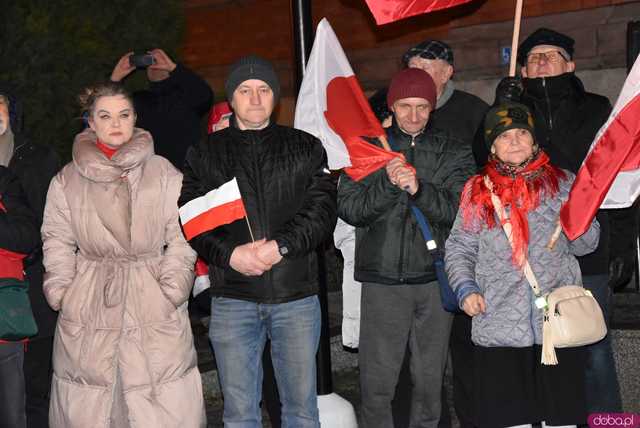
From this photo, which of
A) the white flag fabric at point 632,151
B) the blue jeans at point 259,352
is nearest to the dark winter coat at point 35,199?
the blue jeans at point 259,352

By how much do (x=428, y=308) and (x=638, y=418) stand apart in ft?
3.95

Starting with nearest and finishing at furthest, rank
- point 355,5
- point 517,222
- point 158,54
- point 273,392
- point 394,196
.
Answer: point 517,222, point 394,196, point 273,392, point 158,54, point 355,5

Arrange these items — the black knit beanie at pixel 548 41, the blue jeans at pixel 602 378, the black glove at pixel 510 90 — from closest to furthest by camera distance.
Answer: the black glove at pixel 510 90 < the blue jeans at pixel 602 378 < the black knit beanie at pixel 548 41

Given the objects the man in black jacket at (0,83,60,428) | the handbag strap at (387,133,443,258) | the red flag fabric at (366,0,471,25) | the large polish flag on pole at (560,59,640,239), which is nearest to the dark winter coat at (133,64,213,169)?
the red flag fabric at (366,0,471,25)

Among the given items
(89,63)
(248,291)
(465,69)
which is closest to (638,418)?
(248,291)

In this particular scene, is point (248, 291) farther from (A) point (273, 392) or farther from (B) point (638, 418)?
(B) point (638, 418)

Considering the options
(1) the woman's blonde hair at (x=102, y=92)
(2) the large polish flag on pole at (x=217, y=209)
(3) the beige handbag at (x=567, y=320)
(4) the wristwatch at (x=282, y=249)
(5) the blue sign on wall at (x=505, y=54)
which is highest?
(5) the blue sign on wall at (x=505, y=54)

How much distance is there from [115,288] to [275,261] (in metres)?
0.79

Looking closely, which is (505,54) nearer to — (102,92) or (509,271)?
(509,271)

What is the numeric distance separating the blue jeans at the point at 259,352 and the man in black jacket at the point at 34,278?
100 centimetres

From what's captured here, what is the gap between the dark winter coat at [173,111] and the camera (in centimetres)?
720

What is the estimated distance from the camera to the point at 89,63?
33.9 feet

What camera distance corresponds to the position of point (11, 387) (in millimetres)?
5406

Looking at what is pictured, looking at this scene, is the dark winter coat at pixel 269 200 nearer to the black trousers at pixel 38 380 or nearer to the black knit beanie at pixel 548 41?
the black trousers at pixel 38 380
